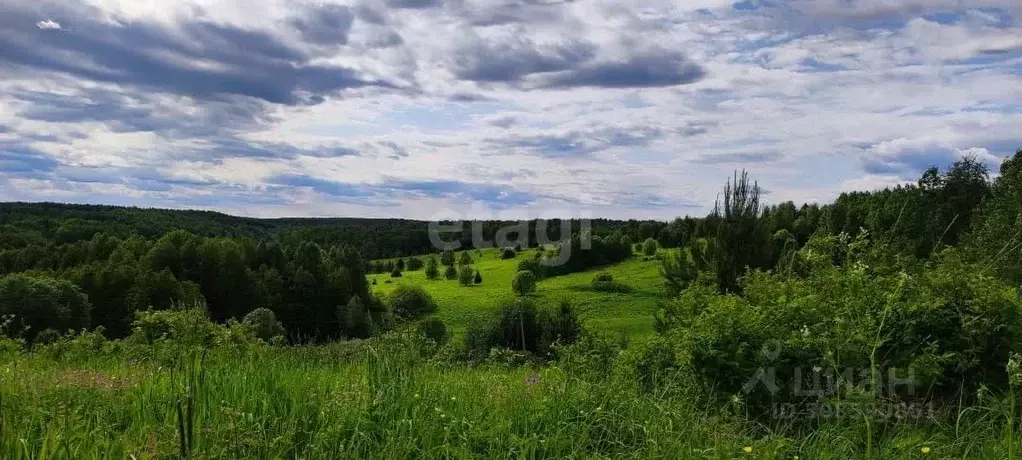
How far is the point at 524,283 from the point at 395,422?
211 ft

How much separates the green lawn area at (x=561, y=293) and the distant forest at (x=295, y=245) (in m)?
5.54

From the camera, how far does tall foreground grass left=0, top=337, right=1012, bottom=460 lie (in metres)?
3.28

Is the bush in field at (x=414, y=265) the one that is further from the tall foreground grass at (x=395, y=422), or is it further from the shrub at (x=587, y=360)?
the tall foreground grass at (x=395, y=422)

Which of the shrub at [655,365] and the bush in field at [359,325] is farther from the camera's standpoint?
the bush in field at [359,325]

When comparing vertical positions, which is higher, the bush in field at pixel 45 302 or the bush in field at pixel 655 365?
the bush in field at pixel 655 365

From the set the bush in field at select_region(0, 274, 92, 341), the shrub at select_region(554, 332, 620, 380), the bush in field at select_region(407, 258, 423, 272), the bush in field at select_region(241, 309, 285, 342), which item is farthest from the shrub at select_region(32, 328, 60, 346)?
the bush in field at select_region(407, 258, 423, 272)

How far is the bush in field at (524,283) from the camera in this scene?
2650 inches

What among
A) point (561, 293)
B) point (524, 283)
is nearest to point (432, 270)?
point (524, 283)

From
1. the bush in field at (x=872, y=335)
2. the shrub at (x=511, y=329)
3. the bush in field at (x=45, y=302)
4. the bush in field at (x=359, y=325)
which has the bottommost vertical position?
the shrub at (x=511, y=329)

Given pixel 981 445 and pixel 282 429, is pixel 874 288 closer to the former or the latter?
pixel 981 445

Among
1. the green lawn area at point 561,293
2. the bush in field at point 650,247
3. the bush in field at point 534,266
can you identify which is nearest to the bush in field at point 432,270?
the green lawn area at point 561,293

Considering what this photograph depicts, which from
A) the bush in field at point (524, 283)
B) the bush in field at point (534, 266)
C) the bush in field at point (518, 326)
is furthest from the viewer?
the bush in field at point (534, 266)

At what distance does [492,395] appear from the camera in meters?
4.62

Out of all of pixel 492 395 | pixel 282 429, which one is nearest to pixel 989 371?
pixel 492 395
